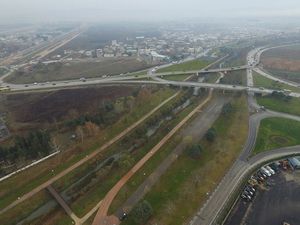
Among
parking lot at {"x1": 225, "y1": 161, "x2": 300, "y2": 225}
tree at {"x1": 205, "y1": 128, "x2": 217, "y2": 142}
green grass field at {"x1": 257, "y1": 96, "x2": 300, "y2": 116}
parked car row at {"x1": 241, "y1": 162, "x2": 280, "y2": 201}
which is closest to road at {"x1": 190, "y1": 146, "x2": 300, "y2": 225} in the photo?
parked car row at {"x1": 241, "y1": 162, "x2": 280, "y2": 201}

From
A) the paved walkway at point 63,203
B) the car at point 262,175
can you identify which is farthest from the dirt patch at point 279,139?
the paved walkway at point 63,203

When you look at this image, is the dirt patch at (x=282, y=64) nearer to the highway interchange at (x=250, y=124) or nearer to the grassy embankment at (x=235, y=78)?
the highway interchange at (x=250, y=124)

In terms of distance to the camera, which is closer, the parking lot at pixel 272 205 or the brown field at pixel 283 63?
the parking lot at pixel 272 205

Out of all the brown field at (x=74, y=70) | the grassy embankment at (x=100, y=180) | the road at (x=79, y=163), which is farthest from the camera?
the brown field at (x=74, y=70)

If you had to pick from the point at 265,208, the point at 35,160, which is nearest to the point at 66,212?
the point at 35,160

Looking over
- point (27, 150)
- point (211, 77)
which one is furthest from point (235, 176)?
point (211, 77)

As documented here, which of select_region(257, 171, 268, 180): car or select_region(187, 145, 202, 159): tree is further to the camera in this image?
select_region(187, 145, 202, 159): tree

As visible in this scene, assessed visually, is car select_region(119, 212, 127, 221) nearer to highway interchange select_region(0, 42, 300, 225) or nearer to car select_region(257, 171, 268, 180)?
highway interchange select_region(0, 42, 300, 225)
